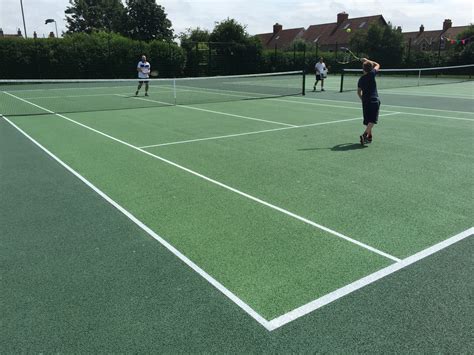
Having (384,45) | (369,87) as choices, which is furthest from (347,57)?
(369,87)

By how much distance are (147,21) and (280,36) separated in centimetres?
3605

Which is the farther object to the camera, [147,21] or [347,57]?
[147,21]

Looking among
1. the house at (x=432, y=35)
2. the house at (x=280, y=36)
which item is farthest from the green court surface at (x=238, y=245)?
the house at (x=280, y=36)

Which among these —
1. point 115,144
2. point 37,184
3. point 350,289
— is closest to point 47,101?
point 115,144

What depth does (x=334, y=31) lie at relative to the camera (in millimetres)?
79875

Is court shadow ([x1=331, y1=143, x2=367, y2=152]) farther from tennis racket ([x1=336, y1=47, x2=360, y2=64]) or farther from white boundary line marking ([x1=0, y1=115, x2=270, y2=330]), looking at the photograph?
tennis racket ([x1=336, y1=47, x2=360, y2=64])

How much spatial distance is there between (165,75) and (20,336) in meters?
37.5

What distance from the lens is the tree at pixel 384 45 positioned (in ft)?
145

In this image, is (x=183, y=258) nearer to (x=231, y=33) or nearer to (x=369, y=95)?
(x=369, y=95)

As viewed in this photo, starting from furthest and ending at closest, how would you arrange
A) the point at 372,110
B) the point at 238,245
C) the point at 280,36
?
the point at 280,36
the point at 372,110
the point at 238,245

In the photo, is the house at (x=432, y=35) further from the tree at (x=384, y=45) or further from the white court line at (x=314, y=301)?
the white court line at (x=314, y=301)

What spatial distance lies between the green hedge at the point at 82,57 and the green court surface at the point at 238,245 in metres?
26.0

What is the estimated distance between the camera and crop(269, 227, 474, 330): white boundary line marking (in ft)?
10.8

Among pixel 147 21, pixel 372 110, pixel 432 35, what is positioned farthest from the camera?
pixel 432 35
